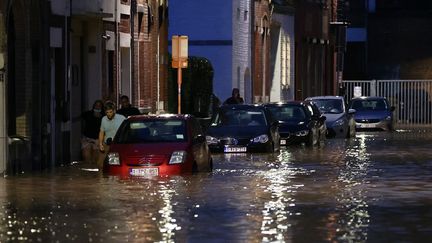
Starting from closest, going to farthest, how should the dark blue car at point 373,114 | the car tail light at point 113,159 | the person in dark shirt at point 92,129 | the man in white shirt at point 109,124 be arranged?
the car tail light at point 113,159
the man in white shirt at point 109,124
the person in dark shirt at point 92,129
the dark blue car at point 373,114

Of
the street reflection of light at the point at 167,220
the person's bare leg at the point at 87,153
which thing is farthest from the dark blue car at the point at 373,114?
the street reflection of light at the point at 167,220

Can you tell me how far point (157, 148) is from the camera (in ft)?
95.3

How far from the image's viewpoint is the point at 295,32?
76000 millimetres

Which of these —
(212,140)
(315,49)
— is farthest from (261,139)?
(315,49)

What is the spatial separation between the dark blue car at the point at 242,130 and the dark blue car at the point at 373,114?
77.3 ft

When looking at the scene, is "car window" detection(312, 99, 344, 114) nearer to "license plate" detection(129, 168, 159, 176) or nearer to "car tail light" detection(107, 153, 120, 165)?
"car tail light" detection(107, 153, 120, 165)

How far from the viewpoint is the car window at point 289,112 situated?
155 ft

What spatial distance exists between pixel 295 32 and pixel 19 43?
43667mm

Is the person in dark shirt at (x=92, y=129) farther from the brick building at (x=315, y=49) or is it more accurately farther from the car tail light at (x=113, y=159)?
the brick building at (x=315, y=49)

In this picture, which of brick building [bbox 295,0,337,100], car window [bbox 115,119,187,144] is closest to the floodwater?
car window [bbox 115,119,187,144]

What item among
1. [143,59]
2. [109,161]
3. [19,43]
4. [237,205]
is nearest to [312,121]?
[143,59]

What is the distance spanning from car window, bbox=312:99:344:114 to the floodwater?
21.3m

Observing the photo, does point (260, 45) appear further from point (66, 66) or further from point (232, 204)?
point (232, 204)

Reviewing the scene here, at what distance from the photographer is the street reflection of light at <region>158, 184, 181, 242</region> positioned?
17.9 meters
